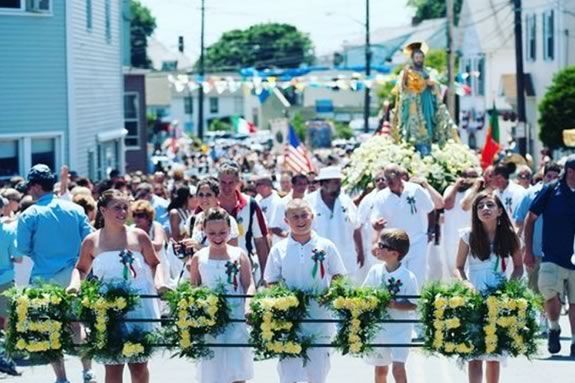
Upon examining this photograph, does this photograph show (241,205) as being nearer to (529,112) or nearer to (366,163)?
(366,163)

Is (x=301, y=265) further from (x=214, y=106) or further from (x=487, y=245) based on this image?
(x=214, y=106)

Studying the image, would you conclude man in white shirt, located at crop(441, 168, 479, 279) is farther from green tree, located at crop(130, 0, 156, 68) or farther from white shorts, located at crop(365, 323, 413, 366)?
green tree, located at crop(130, 0, 156, 68)

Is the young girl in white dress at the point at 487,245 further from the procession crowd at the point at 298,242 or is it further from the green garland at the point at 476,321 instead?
the green garland at the point at 476,321

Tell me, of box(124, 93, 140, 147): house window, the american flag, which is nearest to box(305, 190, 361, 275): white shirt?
the american flag

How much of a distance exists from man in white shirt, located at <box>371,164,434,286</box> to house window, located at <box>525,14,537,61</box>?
37.3 meters

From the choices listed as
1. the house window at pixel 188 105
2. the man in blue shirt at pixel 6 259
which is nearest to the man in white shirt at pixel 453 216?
the man in blue shirt at pixel 6 259

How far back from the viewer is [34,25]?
27.8 metres

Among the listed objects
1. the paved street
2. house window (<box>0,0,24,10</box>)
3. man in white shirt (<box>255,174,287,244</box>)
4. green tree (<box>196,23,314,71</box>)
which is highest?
green tree (<box>196,23,314,71</box>)

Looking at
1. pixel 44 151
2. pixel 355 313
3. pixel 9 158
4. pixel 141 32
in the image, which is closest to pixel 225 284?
pixel 355 313

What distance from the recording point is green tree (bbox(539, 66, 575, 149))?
134ft

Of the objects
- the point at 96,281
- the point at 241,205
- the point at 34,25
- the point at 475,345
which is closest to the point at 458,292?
the point at 475,345

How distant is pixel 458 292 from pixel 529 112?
149 feet

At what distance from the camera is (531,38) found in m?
53.3

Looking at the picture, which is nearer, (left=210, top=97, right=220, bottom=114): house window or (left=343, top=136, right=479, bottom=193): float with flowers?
(left=343, top=136, right=479, bottom=193): float with flowers
